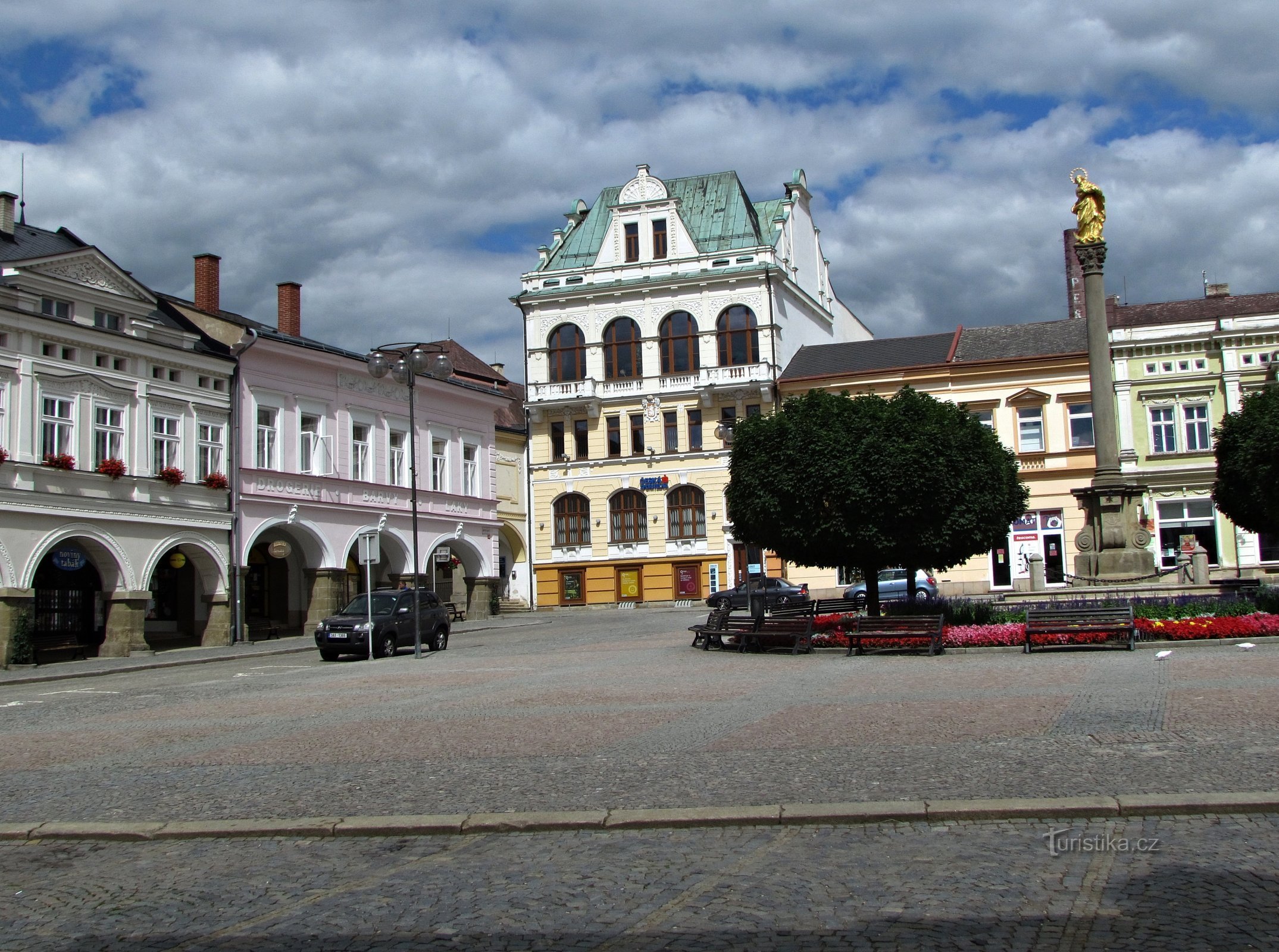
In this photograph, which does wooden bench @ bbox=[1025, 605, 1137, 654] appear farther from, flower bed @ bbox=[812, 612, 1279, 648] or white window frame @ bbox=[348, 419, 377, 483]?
white window frame @ bbox=[348, 419, 377, 483]

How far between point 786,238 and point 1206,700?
4870 centimetres

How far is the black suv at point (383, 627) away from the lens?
2880 cm

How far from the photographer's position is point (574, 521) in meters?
59.3

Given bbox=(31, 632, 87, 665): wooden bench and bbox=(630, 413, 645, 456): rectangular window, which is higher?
bbox=(630, 413, 645, 456): rectangular window

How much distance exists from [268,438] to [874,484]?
69.6ft

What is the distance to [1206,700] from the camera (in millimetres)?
13789

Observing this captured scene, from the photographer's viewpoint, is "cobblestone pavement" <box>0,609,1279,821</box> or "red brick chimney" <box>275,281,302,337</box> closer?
"cobblestone pavement" <box>0,609,1279,821</box>

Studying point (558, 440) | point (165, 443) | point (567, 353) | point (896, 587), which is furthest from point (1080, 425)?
point (165, 443)

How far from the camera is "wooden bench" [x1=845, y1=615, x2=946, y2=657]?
22.2m

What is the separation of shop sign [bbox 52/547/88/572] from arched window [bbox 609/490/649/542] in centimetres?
2869

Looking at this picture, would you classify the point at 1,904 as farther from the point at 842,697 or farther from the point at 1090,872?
the point at 842,697

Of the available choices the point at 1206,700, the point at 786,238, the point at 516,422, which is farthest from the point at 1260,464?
the point at 516,422

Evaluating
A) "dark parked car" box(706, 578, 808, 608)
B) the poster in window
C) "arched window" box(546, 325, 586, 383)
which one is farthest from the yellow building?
"arched window" box(546, 325, 586, 383)

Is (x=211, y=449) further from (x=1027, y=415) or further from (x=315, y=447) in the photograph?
(x=1027, y=415)
